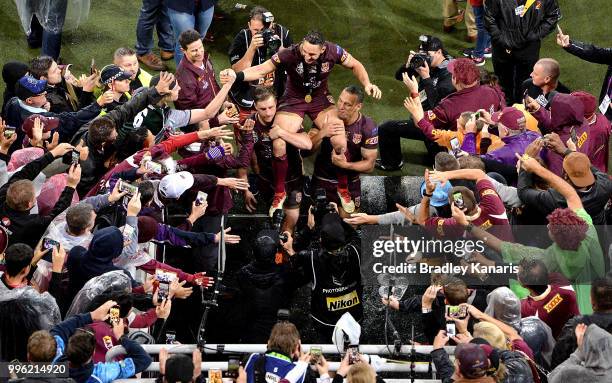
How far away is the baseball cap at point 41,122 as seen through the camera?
7.91 metres

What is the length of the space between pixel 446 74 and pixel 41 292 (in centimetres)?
435

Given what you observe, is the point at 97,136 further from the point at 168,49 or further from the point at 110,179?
the point at 168,49

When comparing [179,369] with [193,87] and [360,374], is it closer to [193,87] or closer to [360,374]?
[360,374]

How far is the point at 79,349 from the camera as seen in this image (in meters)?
5.60

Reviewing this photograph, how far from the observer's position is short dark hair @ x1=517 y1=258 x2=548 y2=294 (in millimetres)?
6434

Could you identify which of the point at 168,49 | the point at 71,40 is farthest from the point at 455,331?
the point at 71,40

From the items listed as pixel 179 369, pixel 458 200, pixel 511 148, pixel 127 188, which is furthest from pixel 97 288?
pixel 511 148

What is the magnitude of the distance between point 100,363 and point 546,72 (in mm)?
4796

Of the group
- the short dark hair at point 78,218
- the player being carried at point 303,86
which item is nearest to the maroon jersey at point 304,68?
the player being carried at point 303,86

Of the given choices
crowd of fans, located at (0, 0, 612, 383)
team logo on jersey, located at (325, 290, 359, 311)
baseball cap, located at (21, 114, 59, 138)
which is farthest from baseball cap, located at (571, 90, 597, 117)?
baseball cap, located at (21, 114, 59, 138)

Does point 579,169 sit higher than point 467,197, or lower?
higher

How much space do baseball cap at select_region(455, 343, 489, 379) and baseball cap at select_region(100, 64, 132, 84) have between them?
4.06 m

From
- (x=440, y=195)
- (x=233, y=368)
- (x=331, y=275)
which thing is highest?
(x=440, y=195)

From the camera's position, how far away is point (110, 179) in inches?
295
